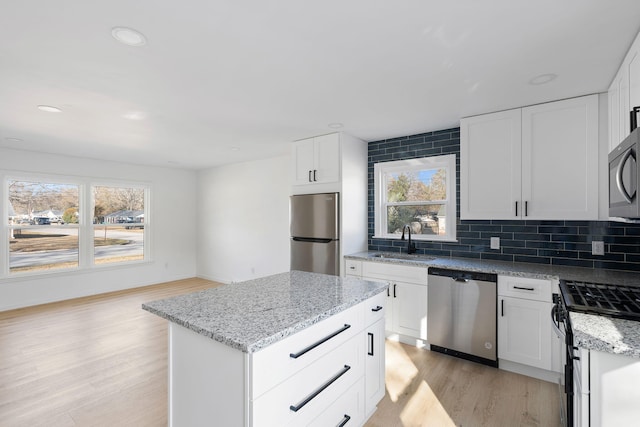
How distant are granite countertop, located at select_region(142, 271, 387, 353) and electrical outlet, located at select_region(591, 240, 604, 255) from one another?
Answer: 2081mm

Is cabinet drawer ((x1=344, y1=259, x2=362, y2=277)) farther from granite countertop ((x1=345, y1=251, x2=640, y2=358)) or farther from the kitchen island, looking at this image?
the kitchen island

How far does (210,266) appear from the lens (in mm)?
6570

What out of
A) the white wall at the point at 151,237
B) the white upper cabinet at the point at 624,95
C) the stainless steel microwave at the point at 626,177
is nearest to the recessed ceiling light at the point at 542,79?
the white upper cabinet at the point at 624,95

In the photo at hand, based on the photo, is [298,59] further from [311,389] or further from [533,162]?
[533,162]

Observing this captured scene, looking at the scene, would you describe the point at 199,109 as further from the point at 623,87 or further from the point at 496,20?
the point at 623,87

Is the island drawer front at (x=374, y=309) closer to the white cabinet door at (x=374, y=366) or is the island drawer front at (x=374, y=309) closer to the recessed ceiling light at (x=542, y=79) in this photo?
the white cabinet door at (x=374, y=366)

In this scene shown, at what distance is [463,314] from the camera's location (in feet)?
9.49

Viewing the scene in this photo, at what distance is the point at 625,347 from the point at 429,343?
2093mm

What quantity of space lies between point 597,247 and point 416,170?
1884mm

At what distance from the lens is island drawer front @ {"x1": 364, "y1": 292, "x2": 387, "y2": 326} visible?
77.6 inches

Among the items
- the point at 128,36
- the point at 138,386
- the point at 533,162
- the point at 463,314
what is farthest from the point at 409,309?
the point at 128,36

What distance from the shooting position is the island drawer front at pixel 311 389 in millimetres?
1268

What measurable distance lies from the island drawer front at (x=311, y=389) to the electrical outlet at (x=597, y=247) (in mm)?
2379

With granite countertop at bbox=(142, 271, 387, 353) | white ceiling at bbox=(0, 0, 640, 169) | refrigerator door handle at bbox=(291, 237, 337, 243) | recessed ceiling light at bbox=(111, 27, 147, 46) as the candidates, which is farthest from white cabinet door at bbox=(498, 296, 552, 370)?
recessed ceiling light at bbox=(111, 27, 147, 46)
